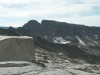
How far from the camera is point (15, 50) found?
685 cm

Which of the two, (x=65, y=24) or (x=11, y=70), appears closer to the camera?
(x=11, y=70)

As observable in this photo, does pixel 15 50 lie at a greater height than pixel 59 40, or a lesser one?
greater

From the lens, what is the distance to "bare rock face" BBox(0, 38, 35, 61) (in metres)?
6.78

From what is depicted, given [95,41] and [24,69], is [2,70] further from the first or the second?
[95,41]

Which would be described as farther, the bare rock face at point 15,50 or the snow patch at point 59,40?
the snow patch at point 59,40

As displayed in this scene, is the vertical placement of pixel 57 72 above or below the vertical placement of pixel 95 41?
above

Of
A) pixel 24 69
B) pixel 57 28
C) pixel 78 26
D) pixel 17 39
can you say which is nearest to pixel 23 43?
pixel 17 39

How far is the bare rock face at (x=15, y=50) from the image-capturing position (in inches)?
267

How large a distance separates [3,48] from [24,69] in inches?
52.7

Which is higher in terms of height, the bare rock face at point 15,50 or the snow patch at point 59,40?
the bare rock face at point 15,50

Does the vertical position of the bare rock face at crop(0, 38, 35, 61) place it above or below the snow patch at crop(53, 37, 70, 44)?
above

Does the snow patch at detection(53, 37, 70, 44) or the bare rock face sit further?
the snow patch at detection(53, 37, 70, 44)

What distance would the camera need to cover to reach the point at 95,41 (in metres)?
139

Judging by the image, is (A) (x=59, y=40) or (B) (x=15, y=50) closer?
(B) (x=15, y=50)
